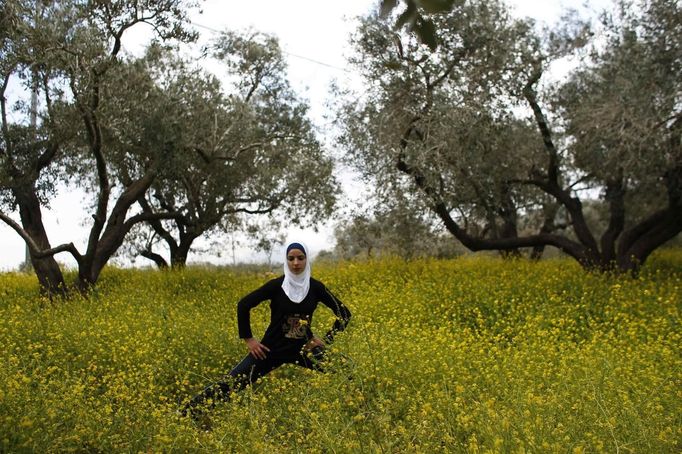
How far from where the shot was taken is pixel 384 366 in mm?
7836

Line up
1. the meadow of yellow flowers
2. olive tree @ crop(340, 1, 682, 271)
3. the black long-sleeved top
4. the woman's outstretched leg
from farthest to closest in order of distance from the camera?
olive tree @ crop(340, 1, 682, 271), the black long-sleeved top, the woman's outstretched leg, the meadow of yellow flowers

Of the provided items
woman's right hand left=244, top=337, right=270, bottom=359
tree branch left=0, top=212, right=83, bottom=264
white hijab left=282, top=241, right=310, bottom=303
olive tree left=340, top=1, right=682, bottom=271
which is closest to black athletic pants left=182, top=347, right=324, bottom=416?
woman's right hand left=244, top=337, right=270, bottom=359

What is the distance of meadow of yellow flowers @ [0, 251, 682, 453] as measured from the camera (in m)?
5.43

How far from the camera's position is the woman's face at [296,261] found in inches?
281

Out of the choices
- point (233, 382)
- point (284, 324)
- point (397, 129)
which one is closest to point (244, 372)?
point (233, 382)

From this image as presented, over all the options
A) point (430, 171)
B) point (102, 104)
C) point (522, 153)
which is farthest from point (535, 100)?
point (102, 104)

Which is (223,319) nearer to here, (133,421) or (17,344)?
(17,344)

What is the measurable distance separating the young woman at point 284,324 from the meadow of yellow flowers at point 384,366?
0.24m

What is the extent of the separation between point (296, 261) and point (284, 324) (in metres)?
0.67

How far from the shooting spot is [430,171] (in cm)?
1423

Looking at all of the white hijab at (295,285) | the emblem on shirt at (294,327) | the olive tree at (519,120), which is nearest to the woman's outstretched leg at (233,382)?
the emblem on shirt at (294,327)

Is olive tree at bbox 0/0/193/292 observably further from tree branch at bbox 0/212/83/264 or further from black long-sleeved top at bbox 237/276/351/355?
black long-sleeved top at bbox 237/276/351/355

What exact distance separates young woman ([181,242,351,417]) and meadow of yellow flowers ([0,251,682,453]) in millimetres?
244

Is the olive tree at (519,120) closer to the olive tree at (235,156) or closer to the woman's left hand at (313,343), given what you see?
the olive tree at (235,156)
